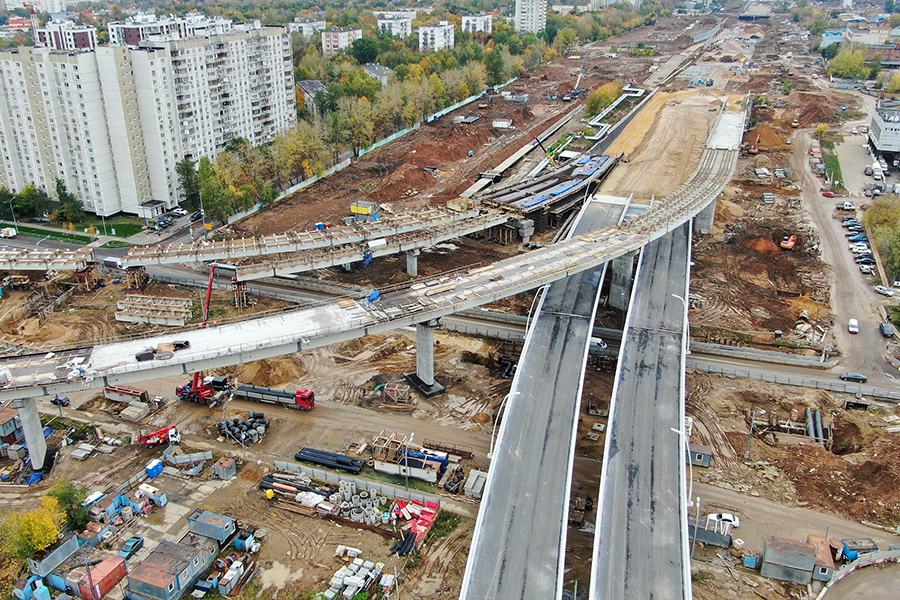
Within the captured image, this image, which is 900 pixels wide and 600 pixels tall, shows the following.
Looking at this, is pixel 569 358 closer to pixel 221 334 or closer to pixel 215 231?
pixel 221 334

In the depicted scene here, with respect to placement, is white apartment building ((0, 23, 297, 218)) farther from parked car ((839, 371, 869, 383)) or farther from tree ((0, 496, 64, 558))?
parked car ((839, 371, 869, 383))

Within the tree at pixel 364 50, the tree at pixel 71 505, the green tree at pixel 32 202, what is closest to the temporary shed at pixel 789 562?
the tree at pixel 71 505

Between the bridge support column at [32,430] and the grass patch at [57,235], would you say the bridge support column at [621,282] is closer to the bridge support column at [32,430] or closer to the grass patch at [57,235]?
the bridge support column at [32,430]

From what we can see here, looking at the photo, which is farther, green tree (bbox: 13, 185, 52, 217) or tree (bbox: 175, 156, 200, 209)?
tree (bbox: 175, 156, 200, 209)

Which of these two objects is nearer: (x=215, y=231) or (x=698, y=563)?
(x=698, y=563)

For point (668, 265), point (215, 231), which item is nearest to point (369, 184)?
point (215, 231)

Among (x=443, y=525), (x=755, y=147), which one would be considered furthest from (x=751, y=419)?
(x=755, y=147)

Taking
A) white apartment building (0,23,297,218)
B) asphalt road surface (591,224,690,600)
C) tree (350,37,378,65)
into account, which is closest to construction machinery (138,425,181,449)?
asphalt road surface (591,224,690,600)
